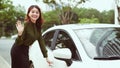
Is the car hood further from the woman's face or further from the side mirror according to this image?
the woman's face

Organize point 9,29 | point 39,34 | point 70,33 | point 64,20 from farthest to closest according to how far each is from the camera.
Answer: point 9,29
point 64,20
point 70,33
point 39,34

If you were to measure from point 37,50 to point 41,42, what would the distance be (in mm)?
579

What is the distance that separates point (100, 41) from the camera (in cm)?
578

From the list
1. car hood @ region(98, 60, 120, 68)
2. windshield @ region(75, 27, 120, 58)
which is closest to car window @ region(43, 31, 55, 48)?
windshield @ region(75, 27, 120, 58)

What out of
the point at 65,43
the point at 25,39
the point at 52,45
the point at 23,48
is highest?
the point at 25,39

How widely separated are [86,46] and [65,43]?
23.6 inches

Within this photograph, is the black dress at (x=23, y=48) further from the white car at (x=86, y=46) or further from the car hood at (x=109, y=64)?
the car hood at (x=109, y=64)

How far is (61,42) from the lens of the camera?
20.5 feet

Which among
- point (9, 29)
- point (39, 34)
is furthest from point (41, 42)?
point (9, 29)

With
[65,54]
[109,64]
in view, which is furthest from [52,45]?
[109,64]

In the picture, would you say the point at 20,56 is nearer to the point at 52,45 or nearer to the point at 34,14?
the point at 34,14

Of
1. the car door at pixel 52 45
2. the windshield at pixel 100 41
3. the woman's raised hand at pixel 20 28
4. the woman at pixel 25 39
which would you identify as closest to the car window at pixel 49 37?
the car door at pixel 52 45

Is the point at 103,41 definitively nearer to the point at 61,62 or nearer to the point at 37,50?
the point at 61,62

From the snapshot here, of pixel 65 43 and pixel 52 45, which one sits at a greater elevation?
pixel 65 43
